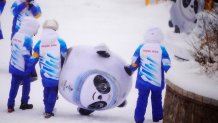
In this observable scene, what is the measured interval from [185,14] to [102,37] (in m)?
2.58

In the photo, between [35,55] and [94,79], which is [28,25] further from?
[94,79]

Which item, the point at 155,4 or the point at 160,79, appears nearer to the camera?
the point at 160,79

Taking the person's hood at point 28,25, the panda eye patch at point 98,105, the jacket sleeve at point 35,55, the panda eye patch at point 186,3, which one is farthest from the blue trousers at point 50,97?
the panda eye patch at point 186,3

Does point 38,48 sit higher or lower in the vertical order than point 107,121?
higher

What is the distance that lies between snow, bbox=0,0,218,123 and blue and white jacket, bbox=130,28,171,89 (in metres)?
0.33

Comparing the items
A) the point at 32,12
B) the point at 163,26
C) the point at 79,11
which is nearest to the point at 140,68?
the point at 32,12

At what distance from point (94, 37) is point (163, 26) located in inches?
104

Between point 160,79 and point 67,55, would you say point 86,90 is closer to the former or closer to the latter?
point 67,55

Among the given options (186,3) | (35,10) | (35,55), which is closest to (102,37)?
(186,3)

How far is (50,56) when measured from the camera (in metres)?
4.77

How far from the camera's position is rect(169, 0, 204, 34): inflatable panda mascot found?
31.8 feet

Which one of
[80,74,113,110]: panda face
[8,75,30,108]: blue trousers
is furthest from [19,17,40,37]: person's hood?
[80,74,113,110]: panda face

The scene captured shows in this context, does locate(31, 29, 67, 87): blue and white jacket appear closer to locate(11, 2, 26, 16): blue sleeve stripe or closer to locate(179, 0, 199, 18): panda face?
locate(11, 2, 26, 16): blue sleeve stripe

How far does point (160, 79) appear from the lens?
15.3 ft
